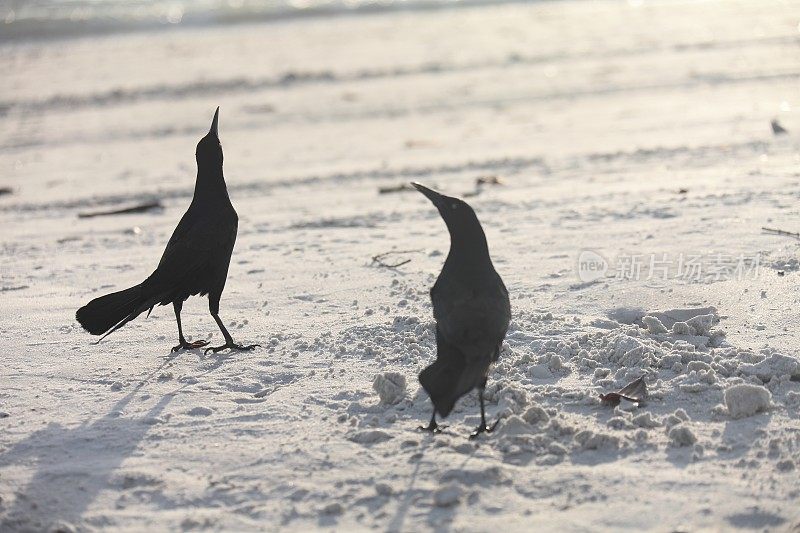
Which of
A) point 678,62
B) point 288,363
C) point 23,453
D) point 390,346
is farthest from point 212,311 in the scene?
point 678,62

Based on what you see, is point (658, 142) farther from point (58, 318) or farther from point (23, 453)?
point (23, 453)

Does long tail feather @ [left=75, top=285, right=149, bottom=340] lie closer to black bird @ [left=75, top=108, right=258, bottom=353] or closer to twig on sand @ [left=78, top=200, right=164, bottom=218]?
black bird @ [left=75, top=108, right=258, bottom=353]

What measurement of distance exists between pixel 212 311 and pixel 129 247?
2.60 m

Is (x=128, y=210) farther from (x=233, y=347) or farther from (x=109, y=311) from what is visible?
(x=109, y=311)

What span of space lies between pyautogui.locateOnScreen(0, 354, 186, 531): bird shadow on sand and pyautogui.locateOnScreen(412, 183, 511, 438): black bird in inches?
44.3

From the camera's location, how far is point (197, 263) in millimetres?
5004

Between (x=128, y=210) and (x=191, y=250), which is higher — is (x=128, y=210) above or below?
below

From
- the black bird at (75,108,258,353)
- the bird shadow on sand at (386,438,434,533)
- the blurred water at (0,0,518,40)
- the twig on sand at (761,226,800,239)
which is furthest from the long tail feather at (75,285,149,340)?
the blurred water at (0,0,518,40)

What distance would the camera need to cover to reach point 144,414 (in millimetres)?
4234

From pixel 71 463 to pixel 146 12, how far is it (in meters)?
29.9

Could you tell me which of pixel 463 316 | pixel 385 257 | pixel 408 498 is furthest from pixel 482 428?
pixel 385 257

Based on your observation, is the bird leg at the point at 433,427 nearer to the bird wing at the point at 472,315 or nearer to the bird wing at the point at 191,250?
the bird wing at the point at 472,315

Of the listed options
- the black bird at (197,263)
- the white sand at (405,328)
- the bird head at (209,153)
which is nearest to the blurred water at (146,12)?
the white sand at (405,328)

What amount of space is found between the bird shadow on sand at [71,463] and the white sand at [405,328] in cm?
1
